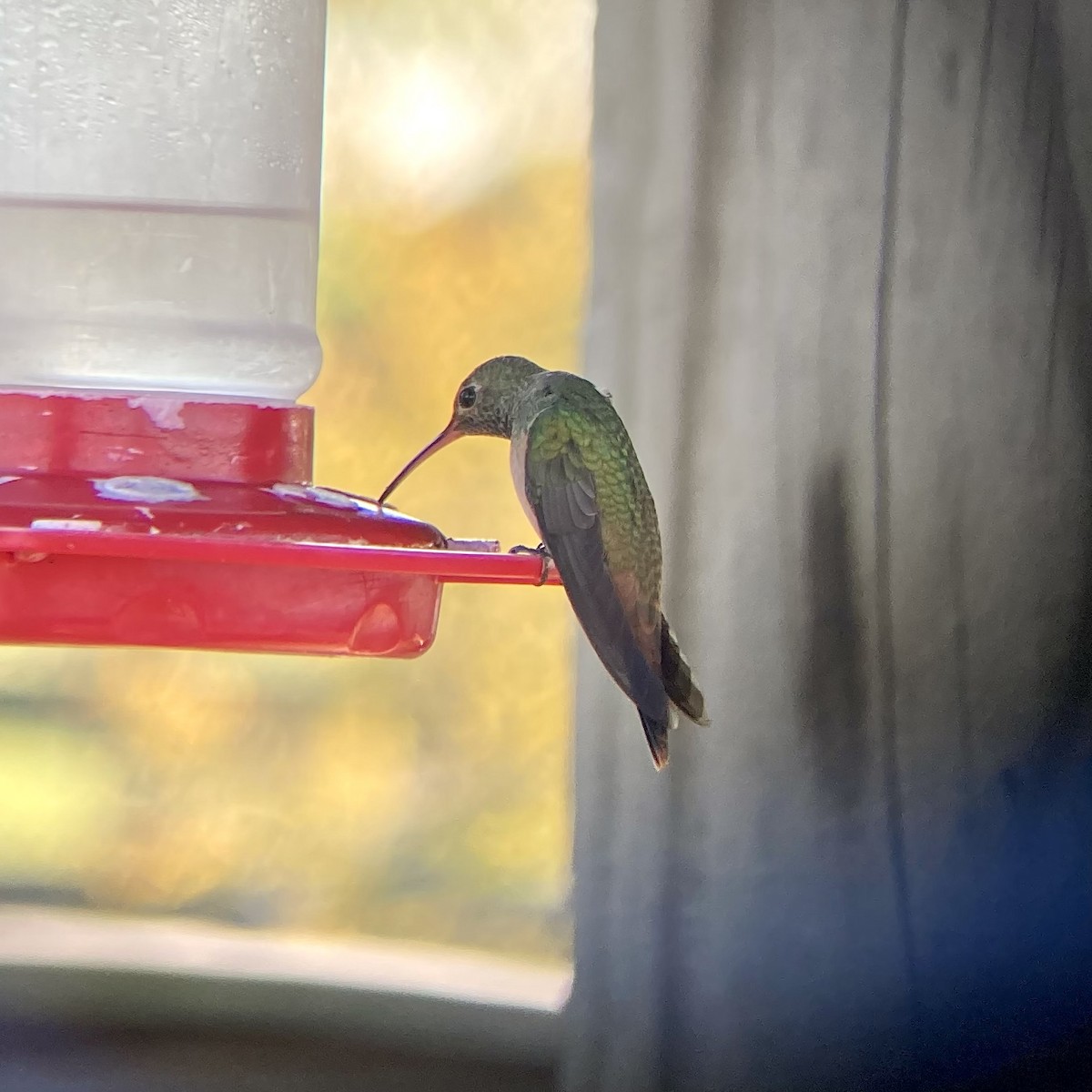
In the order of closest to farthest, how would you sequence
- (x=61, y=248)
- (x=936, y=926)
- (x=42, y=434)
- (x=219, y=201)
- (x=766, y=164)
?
1. (x=42, y=434)
2. (x=61, y=248)
3. (x=219, y=201)
4. (x=766, y=164)
5. (x=936, y=926)

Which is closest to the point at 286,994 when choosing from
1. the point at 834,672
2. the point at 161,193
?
the point at 834,672

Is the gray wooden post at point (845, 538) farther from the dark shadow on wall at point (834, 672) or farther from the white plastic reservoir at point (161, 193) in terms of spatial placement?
the white plastic reservoir at point (161, 193)

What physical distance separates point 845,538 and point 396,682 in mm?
786

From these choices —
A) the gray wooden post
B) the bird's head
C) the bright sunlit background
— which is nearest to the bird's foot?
the bird's head

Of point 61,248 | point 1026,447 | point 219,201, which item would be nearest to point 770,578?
point 1026,447

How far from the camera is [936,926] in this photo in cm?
187

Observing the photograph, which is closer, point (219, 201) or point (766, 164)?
point (219, 201)

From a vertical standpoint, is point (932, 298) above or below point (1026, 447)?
above

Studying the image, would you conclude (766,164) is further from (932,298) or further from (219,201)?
(219,201)

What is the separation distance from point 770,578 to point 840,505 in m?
0.13

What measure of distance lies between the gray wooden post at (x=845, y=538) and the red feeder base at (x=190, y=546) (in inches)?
30.9

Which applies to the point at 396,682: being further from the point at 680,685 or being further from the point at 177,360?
the point at 680,685

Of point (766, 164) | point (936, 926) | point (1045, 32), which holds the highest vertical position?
point (1045, 32)

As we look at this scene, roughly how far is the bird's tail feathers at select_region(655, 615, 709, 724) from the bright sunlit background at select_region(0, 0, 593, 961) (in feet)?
2.31
